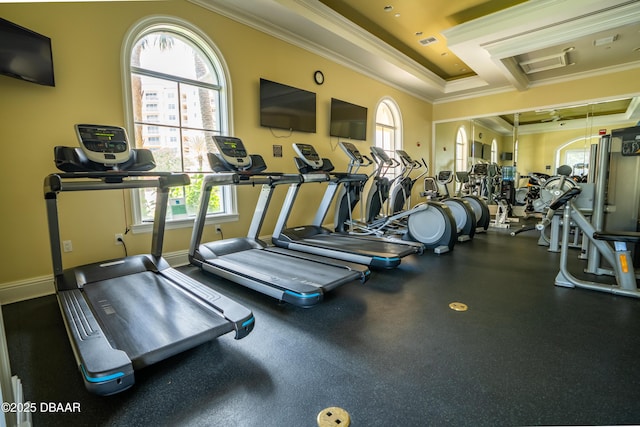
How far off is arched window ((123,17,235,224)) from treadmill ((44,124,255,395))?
3.09 ft

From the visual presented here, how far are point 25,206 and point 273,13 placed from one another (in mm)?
3865

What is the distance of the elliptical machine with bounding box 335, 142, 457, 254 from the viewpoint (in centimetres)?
471

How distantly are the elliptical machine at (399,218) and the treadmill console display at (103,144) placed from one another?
3067mm

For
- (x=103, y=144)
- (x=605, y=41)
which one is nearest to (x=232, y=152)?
(x=103, y=144)

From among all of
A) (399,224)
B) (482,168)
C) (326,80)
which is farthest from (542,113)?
(326,80)

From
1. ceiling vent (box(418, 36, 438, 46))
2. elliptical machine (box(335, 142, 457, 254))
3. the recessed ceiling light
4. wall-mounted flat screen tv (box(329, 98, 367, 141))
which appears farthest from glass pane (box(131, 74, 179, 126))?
the recessed ceiling light

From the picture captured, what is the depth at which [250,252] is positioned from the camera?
3.93 metres

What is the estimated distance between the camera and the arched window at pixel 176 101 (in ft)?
12.6

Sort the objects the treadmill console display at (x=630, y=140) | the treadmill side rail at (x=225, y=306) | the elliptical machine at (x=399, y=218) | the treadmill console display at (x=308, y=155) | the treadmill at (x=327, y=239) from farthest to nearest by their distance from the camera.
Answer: the elliptical machine at (x=399, y=218), the treadmill console display at (x=308, y=155), the treadmill at (x=327, y=239), the treadmill console display at (x=630, y=140), the treadmill side rail at (x=225, y=306)

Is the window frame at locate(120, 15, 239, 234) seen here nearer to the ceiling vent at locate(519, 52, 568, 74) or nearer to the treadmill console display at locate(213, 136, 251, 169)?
the treadmill console display at locate(213, 136, 251, 169)

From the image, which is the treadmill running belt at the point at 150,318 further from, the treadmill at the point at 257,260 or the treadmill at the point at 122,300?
the treadmill at the point at 257,260

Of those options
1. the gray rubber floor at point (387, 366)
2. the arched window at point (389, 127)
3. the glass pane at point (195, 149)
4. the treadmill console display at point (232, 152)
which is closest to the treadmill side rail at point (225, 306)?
the gray rubber floor at point (387, 366)

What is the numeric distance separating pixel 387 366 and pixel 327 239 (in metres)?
2.71

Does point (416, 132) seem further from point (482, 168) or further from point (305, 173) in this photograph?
point (305, 173)
